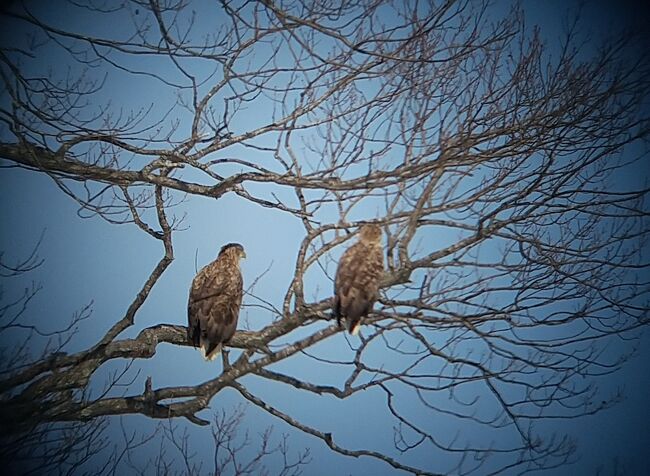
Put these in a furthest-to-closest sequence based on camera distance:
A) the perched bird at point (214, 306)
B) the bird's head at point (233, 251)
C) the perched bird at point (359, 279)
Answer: the bird's head at point (233, 251)
the perched bird at point (214, 306)
the perched bird at point (359, 279)

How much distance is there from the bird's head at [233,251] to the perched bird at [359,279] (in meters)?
1.00

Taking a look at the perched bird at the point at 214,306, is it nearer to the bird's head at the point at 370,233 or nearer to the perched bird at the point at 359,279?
the perched bird at the point at 359,279

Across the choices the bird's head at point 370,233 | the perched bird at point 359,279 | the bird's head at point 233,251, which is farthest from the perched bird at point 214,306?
the bird's head at point 370,233

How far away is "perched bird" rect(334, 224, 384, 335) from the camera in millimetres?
3744

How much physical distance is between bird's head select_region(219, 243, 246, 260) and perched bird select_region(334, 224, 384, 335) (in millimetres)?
1002

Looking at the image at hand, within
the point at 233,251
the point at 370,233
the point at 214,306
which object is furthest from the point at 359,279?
the point at 233,251

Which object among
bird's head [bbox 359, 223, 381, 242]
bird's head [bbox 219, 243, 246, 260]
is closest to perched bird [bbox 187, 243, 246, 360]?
bird's head [bbox 219, 243, 246, 260]

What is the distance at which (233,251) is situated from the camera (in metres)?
4.60

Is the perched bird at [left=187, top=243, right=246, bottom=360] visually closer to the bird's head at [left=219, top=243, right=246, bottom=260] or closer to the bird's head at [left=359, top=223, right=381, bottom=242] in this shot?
the bird's head at [left=219, top=243, right=246, bottom=260]

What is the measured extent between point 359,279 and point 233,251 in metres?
1.26

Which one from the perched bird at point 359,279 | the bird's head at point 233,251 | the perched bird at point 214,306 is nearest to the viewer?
the perched bird at point 359,279

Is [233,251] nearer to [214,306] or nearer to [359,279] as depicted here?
[214,306]

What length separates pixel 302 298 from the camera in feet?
12.5

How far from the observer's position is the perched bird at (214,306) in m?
4.16
